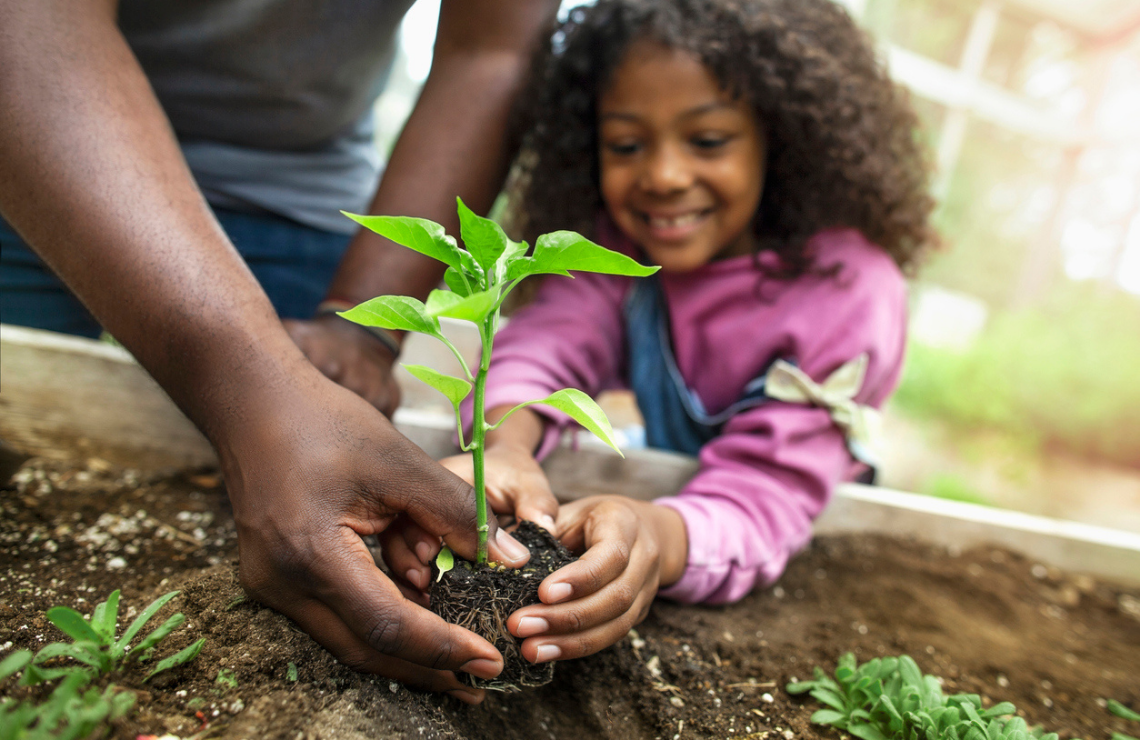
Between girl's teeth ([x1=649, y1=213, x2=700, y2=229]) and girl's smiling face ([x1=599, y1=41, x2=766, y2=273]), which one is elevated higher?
girl's smiling face ([x1=599, y1=41, x2=766, y2=273])

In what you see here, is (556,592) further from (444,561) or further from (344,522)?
(344,522)

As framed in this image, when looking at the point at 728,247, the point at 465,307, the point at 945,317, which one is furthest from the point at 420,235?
the point at 945,317

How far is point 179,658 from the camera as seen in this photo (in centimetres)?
92

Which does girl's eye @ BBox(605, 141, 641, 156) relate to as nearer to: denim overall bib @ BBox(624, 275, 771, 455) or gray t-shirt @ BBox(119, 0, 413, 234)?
denim overall bib @ BBox(624, 275, 771, 455)

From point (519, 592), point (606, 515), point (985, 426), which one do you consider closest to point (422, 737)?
point (519, 592)

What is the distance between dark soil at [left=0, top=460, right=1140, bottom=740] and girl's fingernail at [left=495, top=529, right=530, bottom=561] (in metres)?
0.27

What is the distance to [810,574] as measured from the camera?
1851mm

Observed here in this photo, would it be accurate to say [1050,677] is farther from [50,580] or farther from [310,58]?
[310,58]

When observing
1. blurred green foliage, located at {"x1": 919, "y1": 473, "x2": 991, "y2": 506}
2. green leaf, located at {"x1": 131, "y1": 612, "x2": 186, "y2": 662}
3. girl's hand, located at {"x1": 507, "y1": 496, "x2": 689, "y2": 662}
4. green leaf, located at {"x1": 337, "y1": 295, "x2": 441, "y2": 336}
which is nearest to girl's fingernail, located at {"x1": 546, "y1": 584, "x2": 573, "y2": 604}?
girl's hand, located at {"x1": 507, "y1": 496, "x2": 689, "y2": 662}

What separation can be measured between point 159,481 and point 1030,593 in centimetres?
250

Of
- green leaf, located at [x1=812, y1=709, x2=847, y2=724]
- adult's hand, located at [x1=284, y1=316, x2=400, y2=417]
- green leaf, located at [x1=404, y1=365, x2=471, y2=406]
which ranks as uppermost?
green leaf, located at [x1=404, y1=365, x2=471, y2=406]

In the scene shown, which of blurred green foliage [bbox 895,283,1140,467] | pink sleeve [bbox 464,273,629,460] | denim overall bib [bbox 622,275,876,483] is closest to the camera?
pink sleeve [bbox 464,273,629,460]

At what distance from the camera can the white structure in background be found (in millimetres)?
6848

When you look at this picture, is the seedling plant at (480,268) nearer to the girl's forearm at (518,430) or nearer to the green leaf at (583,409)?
the green leaf at (583,409)
